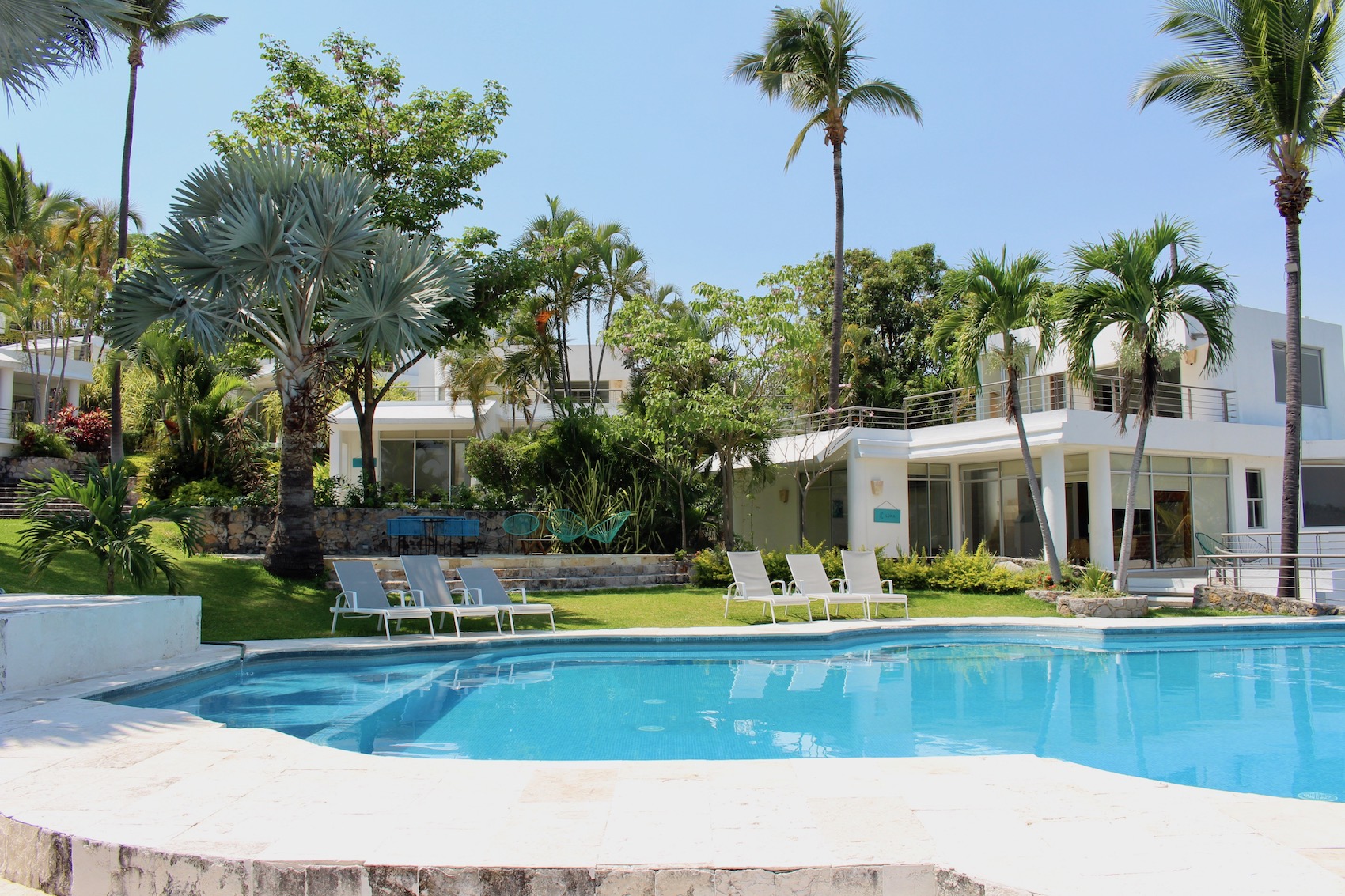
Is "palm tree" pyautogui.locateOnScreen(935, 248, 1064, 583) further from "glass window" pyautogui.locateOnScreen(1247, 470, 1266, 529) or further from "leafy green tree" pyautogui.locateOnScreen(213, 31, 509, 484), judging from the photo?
"glass window" pyautogui.locateOnScreen(1247, 470, 1266, 529)

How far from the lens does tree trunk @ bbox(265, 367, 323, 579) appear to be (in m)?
13.4

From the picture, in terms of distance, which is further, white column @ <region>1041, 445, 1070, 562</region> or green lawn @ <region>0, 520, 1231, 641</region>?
white column @ <region>1041, 445, 1070, 562</region>

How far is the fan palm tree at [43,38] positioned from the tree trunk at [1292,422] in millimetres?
17344

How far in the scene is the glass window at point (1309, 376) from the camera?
859 inches

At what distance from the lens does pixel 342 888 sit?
3.28 m

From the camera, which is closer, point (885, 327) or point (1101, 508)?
point (1101, 508)

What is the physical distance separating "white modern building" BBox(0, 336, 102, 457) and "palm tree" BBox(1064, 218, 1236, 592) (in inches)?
1001

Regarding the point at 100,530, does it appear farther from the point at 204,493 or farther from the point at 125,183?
the point at 125,183

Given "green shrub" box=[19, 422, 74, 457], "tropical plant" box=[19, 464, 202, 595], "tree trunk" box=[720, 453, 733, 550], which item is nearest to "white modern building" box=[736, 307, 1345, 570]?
"tree trunk" box=[720, 453, 733, 550]

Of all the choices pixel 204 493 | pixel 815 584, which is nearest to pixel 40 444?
pixel 204 493

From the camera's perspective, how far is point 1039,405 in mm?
21203

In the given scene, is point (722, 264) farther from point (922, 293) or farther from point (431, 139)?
point (922, 293)

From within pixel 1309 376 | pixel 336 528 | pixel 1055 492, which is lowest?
pixel 336 528

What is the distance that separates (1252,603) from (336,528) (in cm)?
1634
